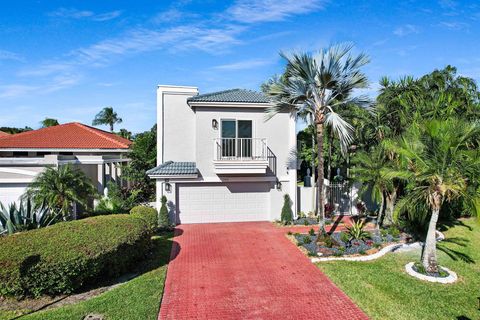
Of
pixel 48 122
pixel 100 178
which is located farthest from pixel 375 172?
pixel 48 122

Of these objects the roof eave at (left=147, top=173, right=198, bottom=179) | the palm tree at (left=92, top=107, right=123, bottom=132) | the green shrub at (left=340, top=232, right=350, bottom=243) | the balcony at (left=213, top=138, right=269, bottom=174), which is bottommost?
the green shrub at (left=340, top=232, right=350, bottom=243)

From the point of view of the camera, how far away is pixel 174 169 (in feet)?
52.6

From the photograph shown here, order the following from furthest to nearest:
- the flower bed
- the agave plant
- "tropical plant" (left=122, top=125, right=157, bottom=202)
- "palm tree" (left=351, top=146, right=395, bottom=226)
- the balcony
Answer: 1. "tropical plant" (left=122, top=125, right=157, bottom=202)
2. the balcony
3. "palm tree" (left=351, top=146, right=395, bottom=226)
4. the flower bed
5. the agave plant

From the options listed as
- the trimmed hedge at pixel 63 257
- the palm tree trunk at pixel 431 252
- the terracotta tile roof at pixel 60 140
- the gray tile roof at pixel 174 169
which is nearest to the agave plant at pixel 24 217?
the trimmed hedge at pixel 63 257

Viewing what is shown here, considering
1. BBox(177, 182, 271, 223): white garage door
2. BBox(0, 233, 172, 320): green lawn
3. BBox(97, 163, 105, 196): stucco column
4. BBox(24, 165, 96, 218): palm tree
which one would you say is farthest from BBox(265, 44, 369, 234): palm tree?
BBox(97, 163, 105, 196): stucco column

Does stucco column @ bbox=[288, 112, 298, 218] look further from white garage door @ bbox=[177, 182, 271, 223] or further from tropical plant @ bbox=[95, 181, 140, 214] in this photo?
tropical plant @ bbox=[95, 181, 140, 214]

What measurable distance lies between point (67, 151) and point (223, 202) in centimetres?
1248

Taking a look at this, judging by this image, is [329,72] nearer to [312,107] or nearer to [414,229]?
[312,107]

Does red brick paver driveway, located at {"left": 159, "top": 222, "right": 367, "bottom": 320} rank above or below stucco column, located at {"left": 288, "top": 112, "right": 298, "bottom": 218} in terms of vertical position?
below

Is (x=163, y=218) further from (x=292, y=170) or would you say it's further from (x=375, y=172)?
(x=375, y=172)

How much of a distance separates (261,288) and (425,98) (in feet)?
43.1

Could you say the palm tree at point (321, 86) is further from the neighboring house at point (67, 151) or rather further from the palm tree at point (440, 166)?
the neighboring house at point (67, 151)

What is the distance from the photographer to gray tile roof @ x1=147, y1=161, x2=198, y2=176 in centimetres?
1557

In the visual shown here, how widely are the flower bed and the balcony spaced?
415 cm
